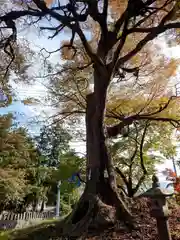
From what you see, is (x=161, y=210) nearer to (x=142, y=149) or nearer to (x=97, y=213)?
(x=97, y=213)

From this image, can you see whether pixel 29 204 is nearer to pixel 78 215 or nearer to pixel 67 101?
pixel 67 101

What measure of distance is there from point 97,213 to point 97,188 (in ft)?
1.54

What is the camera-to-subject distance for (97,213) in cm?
337

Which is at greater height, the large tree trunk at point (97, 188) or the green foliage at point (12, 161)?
the green foliage at point (12, 161)

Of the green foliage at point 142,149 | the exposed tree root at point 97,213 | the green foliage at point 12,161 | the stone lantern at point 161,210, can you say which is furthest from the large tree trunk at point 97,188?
the green foliage at point 12,161

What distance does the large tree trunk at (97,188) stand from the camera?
10.8 ft

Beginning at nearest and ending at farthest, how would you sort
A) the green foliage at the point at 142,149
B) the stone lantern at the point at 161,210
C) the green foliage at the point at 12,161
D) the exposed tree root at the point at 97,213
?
the stone lantern at the point at 161,210, the exposed tree root at the point at 97,213, the green foliage at the point at 142,149, the green foliage at the point at 12,161

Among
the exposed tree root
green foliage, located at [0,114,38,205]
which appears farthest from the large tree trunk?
green foliage, located at [0,114,38,205]

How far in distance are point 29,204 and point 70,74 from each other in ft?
44.6

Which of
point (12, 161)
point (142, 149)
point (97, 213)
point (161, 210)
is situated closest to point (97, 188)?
point (97, 213)

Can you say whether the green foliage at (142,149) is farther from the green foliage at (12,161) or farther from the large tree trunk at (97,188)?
the green foliage at (12,161)

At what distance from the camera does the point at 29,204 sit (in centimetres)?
1711

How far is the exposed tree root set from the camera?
3232mm

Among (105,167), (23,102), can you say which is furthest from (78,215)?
(23,102)
